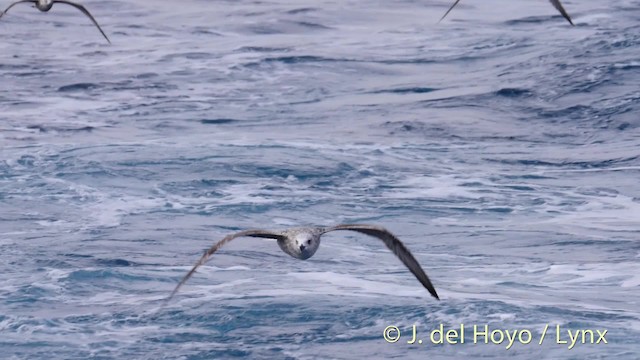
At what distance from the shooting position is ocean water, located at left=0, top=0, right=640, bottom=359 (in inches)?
933

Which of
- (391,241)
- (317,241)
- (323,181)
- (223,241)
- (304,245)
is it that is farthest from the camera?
(323,181)

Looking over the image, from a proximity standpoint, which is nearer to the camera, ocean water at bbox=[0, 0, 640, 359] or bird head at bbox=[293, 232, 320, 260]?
bird head at bbox=[293, 232, 320, 260]

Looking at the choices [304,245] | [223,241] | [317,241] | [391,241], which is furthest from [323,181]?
[223,241]

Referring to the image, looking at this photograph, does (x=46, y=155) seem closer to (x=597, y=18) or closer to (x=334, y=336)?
(x=334, y=336)

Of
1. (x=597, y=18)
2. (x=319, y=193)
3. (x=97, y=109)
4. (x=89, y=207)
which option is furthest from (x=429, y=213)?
(x=597, y=18)

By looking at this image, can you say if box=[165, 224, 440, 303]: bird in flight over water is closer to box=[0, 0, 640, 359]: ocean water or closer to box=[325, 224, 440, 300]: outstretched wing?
box=[325, 224, 440, 300]: outstretched wing

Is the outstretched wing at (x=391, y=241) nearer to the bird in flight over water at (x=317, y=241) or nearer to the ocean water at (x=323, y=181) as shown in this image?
the bird in flight over water at (x=317, y=241)

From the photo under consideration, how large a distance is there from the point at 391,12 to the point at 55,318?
1408 inches

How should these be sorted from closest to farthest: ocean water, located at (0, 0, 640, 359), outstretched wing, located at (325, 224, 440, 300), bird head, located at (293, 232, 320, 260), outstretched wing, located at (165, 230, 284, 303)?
outstretched wing, located at (165, 230, 284, 303) → outstretched wing, located at (325, 224, 440, 300) → bird head, located at (293, 232, 320, 260) → ocean water, located at (0, 0, 640, 359)

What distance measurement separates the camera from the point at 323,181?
3378 cm

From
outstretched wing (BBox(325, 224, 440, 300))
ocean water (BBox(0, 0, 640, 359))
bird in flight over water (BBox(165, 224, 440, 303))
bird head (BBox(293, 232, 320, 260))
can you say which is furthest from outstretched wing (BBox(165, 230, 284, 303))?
ocean water (BBox(0, 0, 640, 359))

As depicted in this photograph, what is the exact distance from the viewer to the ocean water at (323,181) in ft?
77.8

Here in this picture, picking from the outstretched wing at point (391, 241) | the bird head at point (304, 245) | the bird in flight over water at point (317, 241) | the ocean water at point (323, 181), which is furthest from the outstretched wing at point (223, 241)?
the ocean water at point (323, 181)

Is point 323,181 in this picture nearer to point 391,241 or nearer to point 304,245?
point 304,245
